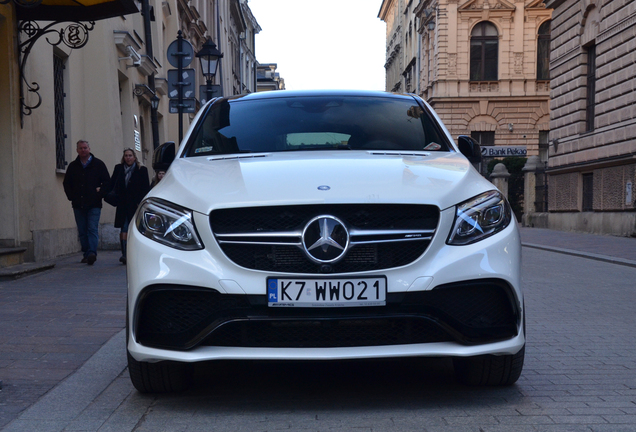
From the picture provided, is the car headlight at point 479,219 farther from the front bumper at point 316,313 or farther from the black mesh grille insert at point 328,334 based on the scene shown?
the black mesh grille insert at point 328,334

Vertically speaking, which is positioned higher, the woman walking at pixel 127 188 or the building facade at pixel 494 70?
the building facade at pixel 494 70

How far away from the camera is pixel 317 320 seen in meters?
3.68

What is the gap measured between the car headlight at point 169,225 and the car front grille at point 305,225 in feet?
0.38

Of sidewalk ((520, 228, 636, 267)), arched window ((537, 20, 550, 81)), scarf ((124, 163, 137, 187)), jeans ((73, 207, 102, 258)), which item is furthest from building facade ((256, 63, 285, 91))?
jeans ((73, 207, 102, 258))

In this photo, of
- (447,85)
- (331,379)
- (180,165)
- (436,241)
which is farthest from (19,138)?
(447,85)

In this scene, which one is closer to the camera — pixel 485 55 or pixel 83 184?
pixel 83 184

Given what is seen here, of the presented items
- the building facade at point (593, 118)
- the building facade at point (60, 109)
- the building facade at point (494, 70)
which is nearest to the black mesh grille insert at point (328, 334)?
the building facade at point (60, 109)

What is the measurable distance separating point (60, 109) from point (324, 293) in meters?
11.1

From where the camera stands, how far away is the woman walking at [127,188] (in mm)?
11883

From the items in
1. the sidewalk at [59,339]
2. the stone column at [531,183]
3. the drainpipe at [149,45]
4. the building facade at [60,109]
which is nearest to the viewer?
the sidewalk at [59,339]

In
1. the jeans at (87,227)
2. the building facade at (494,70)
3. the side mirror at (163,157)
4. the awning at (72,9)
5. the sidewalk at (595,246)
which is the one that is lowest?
the sidewalk at (595,246)

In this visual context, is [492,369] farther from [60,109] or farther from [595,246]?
[595,246]

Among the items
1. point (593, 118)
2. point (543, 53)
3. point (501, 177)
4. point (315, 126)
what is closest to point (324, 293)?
point (315, 126)

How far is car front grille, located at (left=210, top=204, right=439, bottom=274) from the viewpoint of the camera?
3729 mm
